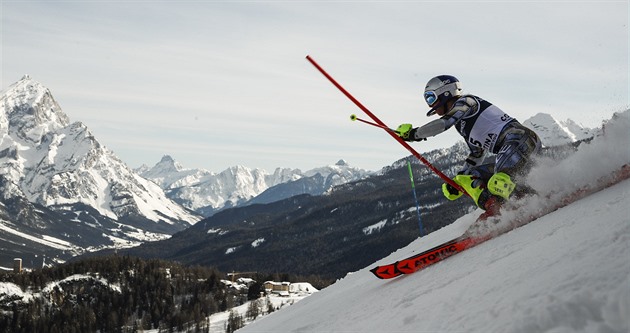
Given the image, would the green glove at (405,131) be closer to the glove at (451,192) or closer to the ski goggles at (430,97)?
the ski goggles at (430,97)

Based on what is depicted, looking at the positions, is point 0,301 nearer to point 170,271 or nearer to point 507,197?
point 170,271

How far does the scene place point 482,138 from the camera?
1057 centimetres

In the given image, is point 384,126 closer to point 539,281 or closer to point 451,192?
point 451,192

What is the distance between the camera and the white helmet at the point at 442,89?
35.5ft

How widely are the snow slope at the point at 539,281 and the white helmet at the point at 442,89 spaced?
233 centimetres

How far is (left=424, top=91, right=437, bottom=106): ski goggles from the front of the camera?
10877 mm

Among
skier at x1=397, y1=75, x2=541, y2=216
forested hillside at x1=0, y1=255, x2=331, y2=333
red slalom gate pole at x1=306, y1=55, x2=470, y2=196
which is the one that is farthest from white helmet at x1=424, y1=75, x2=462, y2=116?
forested hillside at x1=0, y1=255, x2=331, y2=333

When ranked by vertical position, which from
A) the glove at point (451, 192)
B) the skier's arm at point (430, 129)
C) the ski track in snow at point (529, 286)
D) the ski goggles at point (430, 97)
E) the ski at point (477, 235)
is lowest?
the ski track in snow at point (529, 286)

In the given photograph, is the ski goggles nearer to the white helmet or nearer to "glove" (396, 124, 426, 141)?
the white helmet

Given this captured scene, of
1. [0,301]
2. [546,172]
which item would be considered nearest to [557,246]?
[546,172]

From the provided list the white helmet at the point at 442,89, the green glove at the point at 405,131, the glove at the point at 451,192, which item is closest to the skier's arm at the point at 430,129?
the green glove at the point at 405,131

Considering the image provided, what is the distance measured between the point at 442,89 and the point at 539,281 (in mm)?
6471

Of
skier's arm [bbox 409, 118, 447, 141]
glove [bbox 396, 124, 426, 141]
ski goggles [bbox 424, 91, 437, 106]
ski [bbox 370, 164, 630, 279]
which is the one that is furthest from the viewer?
ski goggles [bbox 424, 91, 437, 106]

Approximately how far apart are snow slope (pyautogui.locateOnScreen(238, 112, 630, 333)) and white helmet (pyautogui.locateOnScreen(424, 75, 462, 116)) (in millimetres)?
2332
